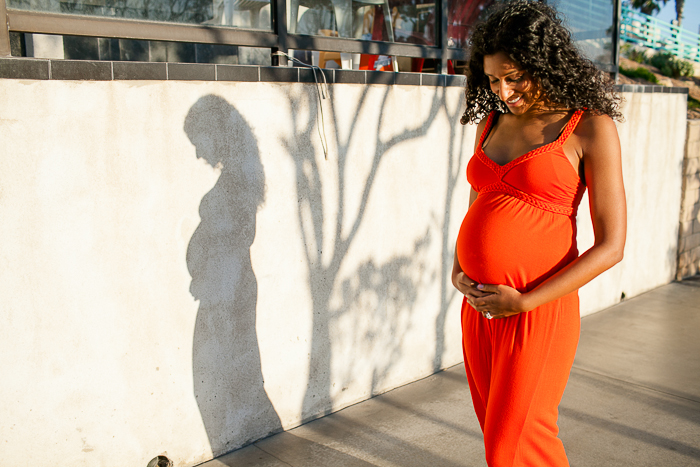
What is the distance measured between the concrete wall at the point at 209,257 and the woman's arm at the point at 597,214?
5.08 ft

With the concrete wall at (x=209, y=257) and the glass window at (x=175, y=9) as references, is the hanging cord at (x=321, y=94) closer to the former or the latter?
the concrete wall at (x=209, y=257)

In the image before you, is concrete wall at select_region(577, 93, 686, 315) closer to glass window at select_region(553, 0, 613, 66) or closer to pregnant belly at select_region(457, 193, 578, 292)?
glass window at select_region(553, 0, 613, 66)

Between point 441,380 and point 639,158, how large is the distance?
3096 millimetres

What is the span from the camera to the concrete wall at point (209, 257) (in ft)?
7.60

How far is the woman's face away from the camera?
1.80m

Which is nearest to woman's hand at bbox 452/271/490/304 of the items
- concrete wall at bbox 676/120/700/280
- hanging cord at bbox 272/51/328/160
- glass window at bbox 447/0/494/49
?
hanging cord at bbox 272/51/328/160

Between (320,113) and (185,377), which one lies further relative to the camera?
(320,113)

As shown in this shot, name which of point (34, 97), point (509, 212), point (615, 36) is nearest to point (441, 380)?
point (509, 212)

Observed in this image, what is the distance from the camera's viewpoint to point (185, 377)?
2.76m

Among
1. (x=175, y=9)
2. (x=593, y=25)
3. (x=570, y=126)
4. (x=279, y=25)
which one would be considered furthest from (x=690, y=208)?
(x=175, y=9)

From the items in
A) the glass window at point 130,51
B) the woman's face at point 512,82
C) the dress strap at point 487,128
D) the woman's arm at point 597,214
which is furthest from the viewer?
the glass window at point 130,51

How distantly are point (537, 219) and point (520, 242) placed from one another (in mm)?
85

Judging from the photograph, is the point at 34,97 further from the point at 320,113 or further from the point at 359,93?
the point at 359,93

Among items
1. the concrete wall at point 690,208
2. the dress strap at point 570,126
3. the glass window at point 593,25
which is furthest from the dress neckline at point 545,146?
the concrete wall at point 690,208
